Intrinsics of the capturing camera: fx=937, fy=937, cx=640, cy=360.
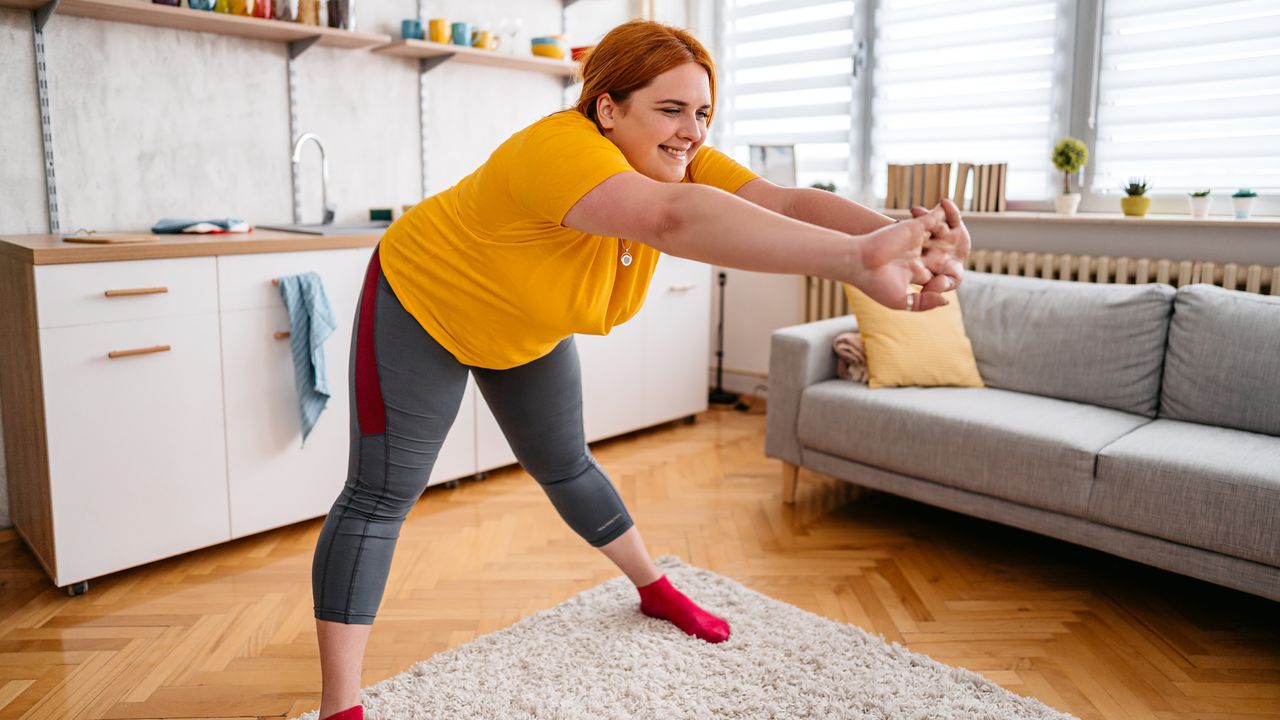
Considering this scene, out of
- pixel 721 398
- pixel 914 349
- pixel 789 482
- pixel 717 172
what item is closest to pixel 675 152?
pixel 717 172

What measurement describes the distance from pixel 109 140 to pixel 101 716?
1732mm

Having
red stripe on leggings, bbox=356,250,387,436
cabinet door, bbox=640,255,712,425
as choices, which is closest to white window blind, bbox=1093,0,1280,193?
cabinet door, bbox=640,255,712,425

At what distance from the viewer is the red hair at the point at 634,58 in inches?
50.4

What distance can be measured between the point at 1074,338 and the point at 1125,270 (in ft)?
1.92

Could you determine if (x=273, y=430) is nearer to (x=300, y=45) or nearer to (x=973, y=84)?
(x=300, y=45)

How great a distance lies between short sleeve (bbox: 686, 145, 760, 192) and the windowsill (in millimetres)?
2096

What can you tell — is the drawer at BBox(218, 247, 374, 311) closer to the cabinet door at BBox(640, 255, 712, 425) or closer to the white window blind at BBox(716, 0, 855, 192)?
the cabinet door at BBox(640, 255, 712, 425)

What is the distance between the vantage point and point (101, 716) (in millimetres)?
1743

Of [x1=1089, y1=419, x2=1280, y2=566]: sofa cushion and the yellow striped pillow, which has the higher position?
the yellow striped pillow

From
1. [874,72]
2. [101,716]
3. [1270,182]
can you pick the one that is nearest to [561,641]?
[101,716]

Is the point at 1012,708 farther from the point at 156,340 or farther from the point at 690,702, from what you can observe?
the point at 156,340

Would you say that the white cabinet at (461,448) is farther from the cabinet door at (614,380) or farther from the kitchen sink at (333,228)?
the kitchen sink at (333,228)

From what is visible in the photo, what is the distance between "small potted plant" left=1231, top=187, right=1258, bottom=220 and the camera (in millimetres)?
2916

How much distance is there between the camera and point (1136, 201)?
309 centimetres
